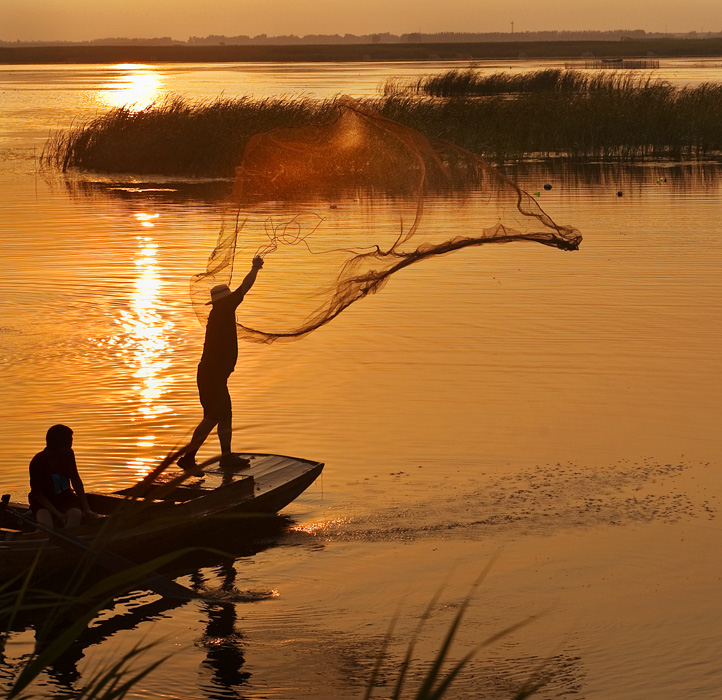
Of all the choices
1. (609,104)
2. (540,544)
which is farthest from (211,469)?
(609,104)

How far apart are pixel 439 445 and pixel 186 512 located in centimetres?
411

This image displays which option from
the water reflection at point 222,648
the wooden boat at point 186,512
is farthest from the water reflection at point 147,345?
the water reflection at point 222,648

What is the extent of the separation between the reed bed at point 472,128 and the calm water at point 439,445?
49.9 ft

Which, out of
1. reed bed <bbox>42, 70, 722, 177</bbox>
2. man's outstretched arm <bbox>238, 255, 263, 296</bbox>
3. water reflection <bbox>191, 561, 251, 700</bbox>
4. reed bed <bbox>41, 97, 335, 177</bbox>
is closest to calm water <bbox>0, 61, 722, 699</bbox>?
water reflection <bbox>191, 561, 251, 700</bbox>

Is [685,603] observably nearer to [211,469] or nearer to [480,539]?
[480,539]

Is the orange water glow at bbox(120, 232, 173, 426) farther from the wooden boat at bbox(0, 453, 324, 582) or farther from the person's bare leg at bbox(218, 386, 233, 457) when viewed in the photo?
the wooden boat at bbox(0, 453, 324, 582)

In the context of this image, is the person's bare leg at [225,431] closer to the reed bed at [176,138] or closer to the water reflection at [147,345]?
the water reflection at [147,345]

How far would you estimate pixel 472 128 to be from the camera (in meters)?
46.8

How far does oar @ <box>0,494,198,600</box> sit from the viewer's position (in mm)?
10086

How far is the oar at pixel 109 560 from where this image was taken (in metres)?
10.1

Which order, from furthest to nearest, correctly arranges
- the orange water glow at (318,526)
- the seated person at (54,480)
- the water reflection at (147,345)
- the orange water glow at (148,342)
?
the orange water glow at (148,342) < the water reflection at (147,345) < the orange water glow at (318,526) < the seated person at (54,480)

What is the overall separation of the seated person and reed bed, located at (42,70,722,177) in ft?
107

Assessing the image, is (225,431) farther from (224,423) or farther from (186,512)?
(186,512)

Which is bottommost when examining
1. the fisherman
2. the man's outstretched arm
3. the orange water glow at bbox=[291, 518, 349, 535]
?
the orange water glow at bbox=[291, 518, 349, 535]
